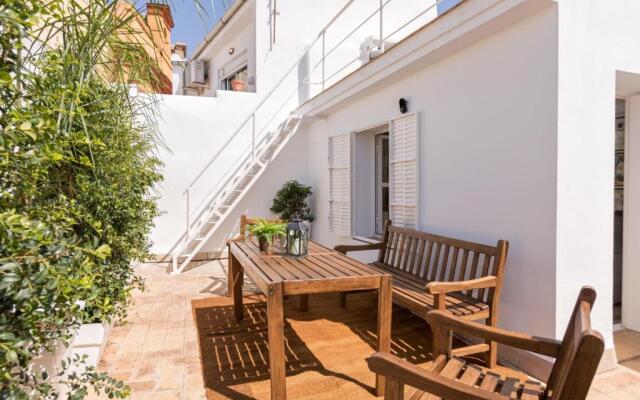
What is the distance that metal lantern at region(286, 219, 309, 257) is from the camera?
366 cm

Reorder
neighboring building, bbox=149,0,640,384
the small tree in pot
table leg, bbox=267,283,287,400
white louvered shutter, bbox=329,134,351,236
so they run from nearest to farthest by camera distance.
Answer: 1. table leg, bbox=267,283,287,400
2. neighboring building, bbox=149,0,640,384
3. white louvered shutter, bbox=329,134,351,236
4. the small tree in pot

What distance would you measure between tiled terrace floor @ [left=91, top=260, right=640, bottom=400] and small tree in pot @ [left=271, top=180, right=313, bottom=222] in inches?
117

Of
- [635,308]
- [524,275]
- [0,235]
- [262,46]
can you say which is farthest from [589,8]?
[262,46]

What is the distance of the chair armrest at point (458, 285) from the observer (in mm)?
3046

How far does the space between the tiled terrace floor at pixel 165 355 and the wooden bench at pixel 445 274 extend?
0.96 meters

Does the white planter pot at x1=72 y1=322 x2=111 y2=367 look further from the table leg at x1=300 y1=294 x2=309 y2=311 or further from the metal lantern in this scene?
the table leg at x1=300 y1=294 x2=309 y2=311

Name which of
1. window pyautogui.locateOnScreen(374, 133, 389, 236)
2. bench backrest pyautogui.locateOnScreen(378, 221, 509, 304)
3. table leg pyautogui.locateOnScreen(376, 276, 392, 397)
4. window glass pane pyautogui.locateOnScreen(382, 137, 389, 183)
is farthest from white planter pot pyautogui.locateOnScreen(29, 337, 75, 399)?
window glass pane pyautogui.locateOnScreen(382, 137, 389, 183)

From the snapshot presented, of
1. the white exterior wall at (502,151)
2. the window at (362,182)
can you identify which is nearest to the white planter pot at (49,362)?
the white exterior wall at (502,151)

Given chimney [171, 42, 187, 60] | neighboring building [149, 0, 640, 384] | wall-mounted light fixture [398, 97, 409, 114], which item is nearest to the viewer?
neighboring building [149, 0, 640, 384]

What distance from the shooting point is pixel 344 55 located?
9062mm

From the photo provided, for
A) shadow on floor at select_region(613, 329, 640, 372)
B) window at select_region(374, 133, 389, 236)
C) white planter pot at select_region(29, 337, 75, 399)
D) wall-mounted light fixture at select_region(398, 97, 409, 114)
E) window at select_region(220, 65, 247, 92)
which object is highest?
window at select_region(220, 65, 247, 92)

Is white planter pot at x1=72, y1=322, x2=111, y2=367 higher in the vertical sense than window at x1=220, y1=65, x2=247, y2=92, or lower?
lower

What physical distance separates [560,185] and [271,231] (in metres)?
2.52

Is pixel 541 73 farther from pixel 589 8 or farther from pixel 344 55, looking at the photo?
pixel 344 55
